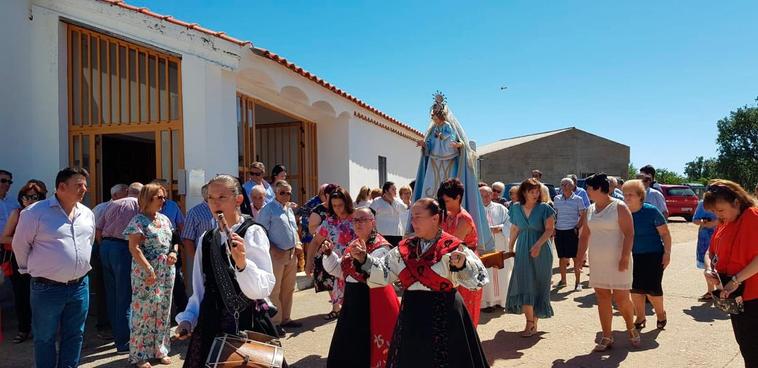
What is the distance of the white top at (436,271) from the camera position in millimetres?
3230

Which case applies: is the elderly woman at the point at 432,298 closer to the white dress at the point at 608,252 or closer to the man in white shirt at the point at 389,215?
the white dress at the point at 608,252

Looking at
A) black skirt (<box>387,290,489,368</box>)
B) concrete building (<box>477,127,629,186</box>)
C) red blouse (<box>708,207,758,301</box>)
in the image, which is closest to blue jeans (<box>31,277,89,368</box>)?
black skirt (<box>387,290,489,368</box>)

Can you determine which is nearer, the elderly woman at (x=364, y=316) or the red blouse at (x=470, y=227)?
the elderly woman at (x=364, y=316)

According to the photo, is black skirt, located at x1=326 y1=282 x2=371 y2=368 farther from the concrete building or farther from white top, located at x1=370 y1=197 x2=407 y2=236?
the concrete building

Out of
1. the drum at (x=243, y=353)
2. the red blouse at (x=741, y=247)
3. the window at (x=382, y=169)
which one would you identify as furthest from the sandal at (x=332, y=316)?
the window at (x=382, y=169)

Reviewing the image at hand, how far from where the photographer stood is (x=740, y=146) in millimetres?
41812

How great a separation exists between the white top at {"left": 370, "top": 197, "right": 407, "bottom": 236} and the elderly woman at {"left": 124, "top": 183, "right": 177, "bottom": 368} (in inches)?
145

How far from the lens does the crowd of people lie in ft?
9.71

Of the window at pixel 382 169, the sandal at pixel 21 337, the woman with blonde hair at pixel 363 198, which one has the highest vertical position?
the window at pixel 382 169

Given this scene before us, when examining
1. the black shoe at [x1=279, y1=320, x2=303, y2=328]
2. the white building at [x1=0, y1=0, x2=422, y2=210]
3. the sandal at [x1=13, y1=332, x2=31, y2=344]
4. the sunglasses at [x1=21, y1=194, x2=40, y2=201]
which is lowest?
the black shoe at [x1=279, y1=320, x2=303, y2=328]

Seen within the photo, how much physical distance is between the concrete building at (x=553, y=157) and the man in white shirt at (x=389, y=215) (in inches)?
973

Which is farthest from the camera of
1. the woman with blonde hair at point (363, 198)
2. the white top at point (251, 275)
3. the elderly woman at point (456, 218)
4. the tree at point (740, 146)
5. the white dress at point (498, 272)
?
the tree at point (740, 146)

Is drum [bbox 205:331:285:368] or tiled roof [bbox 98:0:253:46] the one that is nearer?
drum [bbox 205:331:285:368]

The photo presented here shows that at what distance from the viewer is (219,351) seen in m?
2.68
